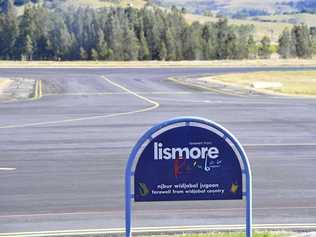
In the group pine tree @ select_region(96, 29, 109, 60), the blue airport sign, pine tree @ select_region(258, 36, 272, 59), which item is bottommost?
pine tree @ select_region(258, 36, 272, 59)

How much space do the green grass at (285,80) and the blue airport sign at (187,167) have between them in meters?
33.1

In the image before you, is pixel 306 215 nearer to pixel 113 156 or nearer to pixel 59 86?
pixel 113 156

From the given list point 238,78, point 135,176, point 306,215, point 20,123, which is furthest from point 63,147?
point 238,78

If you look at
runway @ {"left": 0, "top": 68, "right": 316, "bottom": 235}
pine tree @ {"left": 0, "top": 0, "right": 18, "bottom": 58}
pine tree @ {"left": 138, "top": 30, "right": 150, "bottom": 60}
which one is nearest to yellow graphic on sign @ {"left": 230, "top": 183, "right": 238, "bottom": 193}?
runway @ {"left": 0, "top": 68, "right": 316, "bottom": 235}

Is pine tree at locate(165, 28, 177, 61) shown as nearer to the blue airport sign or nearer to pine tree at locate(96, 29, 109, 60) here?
pine tree at locate(96, 29, 109, 60)

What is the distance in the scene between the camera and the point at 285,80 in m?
54.3

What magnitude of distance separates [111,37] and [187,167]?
276ft

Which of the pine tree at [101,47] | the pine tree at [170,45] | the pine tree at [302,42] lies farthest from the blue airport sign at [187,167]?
the pine tree at [302,42]

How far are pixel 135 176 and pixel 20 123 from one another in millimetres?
19480

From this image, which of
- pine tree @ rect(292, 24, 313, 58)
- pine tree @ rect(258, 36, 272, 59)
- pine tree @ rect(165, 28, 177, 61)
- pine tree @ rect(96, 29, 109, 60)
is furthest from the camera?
pine tree @ rect(258, 36, 272, 59)

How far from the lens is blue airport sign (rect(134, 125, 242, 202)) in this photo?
919 centimetres

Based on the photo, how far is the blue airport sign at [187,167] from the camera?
9.19m

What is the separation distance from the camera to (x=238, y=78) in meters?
56.5

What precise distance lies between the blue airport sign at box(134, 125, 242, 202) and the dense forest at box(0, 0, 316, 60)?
8309cm
